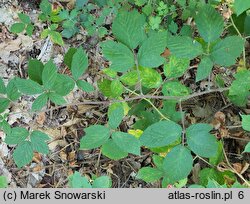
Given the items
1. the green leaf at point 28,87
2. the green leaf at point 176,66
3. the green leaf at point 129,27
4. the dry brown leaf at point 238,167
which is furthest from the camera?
the dry brown leaf at point 238,167

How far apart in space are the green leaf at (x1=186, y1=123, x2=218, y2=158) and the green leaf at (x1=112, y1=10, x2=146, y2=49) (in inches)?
13.9

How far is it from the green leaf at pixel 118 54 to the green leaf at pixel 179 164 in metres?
0.34

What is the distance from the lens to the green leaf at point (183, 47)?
4.33ft

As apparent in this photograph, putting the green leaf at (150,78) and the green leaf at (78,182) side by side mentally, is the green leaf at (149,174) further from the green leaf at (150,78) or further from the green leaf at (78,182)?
the green leaf at (78,182)

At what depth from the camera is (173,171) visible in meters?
1.28

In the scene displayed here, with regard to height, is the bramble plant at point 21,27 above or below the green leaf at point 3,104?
above

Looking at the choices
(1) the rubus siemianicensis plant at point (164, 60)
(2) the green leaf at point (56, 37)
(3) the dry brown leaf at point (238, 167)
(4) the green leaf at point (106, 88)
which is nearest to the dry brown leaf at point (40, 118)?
(2) the green leaf at point (56, 37)

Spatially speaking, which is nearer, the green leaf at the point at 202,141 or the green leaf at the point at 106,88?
the green leaf at the point at 202,141

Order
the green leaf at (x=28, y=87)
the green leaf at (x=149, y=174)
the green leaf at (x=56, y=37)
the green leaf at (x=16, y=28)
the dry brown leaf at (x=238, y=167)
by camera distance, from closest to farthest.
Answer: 1. the green leaf at (x=28, y=87)
2. the green leaf at (x=149, y=174)
3. the dry brown leaf at (x=238, y=167)
4. the green leaf at (x=16, y=28)
5. the green leaf at (x=56, y=37)

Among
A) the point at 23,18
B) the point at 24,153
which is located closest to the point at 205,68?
the point at 24,153

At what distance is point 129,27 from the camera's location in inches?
49.8

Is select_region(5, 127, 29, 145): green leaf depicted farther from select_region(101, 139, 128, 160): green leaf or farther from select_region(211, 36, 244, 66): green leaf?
select_region(211, 36, 244, 66): green leaf

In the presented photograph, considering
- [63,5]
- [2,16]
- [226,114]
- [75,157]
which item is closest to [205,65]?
[226,114]
